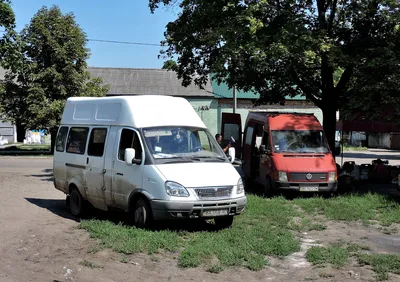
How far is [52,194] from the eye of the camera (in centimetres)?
1402

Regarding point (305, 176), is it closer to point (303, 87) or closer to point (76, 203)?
point (303, 87)

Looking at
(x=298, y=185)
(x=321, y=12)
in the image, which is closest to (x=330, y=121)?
(x=321, y=12)

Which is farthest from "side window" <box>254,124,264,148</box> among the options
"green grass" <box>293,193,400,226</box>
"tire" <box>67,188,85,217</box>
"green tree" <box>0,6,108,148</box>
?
"green tree" <box>0,6,108,148</box>

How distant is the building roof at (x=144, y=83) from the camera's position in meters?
43.4

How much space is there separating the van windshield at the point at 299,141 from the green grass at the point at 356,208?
65.2 inches

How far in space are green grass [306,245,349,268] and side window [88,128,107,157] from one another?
461 cm

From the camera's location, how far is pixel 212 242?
7.74 m

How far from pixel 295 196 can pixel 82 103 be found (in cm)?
654

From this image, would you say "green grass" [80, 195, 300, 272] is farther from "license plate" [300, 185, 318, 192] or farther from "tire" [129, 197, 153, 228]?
"license plate" [300, 185, 318, 192]

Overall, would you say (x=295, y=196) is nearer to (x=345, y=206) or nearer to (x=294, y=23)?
(x=345, y=206)

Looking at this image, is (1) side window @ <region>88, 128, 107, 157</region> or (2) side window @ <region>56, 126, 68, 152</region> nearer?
(1) side window @ <region>88, 128, 107, 157</region>

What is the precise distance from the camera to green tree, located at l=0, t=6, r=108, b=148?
29375mm

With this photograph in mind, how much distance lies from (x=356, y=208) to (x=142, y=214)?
18.0 ft

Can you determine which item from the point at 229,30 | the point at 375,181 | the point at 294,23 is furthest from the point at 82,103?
the point at 375,181
